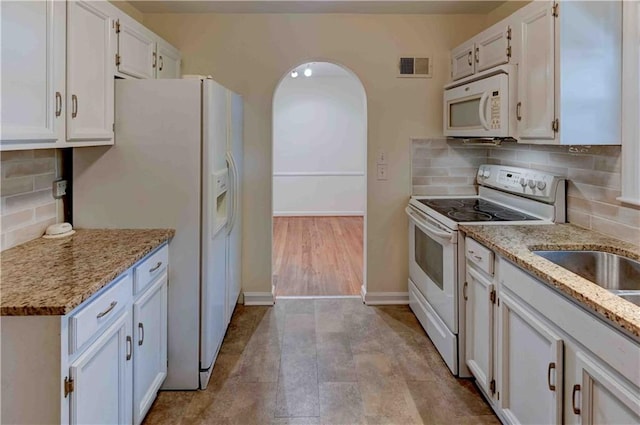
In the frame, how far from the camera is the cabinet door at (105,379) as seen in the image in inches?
55.3

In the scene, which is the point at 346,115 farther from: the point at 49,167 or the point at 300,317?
the point at 49,167

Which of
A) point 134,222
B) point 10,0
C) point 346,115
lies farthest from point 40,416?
point 346,115

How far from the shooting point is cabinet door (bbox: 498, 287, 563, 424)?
1.56 metres

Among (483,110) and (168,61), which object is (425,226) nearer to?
(483,110)

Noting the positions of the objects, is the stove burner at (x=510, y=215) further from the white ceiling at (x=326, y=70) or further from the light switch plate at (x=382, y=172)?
the white ceiling at (x=326, y=70)

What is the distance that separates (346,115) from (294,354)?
615 cm

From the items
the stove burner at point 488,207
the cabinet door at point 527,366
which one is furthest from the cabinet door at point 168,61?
the cabinet door at point 527,366

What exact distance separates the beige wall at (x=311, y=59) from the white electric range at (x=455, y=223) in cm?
58

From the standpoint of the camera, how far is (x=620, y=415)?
1218 mm

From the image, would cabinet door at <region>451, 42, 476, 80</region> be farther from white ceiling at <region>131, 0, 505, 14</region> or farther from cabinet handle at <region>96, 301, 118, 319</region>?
cabinet handle at <region>96, 301, 118, 319</region>

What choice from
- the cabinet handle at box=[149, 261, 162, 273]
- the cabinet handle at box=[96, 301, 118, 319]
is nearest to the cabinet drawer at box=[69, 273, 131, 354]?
the cabinet handle at box=[96, 301, 118, 319]

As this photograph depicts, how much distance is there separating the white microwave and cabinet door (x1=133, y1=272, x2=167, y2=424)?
2080 mm

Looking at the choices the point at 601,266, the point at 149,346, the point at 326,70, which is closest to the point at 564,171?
the point at 601,266

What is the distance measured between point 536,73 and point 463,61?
3.67ft
